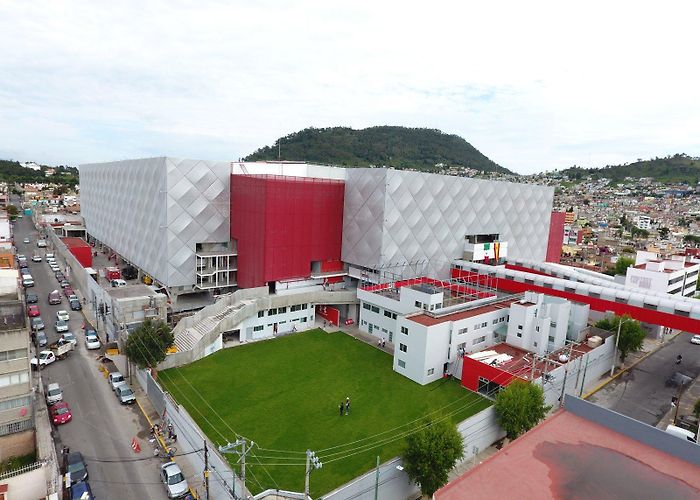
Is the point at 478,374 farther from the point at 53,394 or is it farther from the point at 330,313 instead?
the point at 53,394

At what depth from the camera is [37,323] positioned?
37.6 metres

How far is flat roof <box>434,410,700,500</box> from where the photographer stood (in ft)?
45.9

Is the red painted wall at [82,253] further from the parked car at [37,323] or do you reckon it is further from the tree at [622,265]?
the tree at [622,265]

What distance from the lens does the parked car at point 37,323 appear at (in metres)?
36.5

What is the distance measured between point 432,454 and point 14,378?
2135 cm

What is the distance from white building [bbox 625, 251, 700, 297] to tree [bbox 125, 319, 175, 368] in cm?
4971

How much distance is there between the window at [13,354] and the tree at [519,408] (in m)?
25.5

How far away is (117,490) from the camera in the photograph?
62.8 feet

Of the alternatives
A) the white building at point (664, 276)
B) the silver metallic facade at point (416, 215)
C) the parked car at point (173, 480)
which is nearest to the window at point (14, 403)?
the parked car at point (173, 480)

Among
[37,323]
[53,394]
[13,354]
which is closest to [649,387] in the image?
[53,394]

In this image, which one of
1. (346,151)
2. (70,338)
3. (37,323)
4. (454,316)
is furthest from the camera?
(346,151)

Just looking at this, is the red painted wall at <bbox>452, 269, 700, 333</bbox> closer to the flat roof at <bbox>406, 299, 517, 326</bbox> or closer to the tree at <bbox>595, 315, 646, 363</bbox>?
the tree at <bbox>595, 315, 646, 363</bbox>

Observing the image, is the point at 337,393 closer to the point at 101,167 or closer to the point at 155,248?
the point at 155,248

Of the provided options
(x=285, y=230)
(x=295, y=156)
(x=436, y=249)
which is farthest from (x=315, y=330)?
(x=295, y=156)
